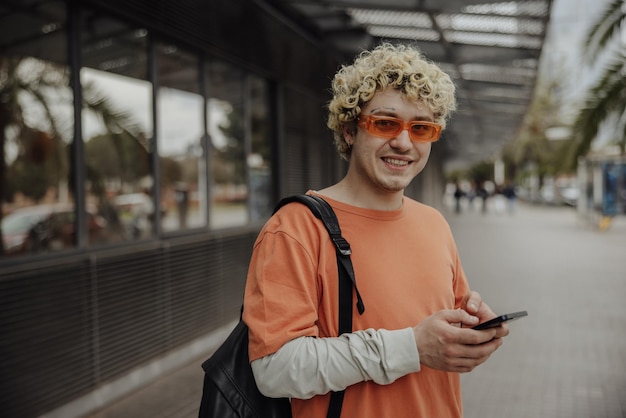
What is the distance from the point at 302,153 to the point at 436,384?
7079 millimetres

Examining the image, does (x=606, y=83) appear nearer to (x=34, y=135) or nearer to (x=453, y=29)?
(x=453, y=29)

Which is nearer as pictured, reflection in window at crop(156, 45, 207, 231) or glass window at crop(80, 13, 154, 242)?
glass window at crop(80, 13, 154, 242)

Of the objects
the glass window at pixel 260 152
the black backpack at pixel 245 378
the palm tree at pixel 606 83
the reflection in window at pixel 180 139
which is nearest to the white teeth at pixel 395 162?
the black backpack at pixel 245 378

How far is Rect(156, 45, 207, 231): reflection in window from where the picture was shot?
6.09 meters

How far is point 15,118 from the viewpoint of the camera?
→ 6.69 metres

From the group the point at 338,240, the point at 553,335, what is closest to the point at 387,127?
the point at 338,240

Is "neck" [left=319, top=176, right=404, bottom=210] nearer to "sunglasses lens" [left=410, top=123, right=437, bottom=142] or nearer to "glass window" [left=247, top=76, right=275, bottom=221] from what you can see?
"sunglasses lens" [left=410, top=123, right=437, bottom=142]

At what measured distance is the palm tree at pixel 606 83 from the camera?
7480 millimetres

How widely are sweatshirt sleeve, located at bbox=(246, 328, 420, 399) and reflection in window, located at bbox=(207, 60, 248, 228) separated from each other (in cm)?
503

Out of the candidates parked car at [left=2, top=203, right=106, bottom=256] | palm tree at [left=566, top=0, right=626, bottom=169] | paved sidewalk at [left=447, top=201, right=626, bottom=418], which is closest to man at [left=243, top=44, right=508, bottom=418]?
paved sidewalk at [left=447, top=201, right=626, bottom=418]

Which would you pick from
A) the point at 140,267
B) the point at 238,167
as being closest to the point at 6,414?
the point at 140,267

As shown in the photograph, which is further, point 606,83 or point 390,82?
point 606,83

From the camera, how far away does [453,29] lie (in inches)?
307

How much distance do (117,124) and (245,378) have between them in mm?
5407
